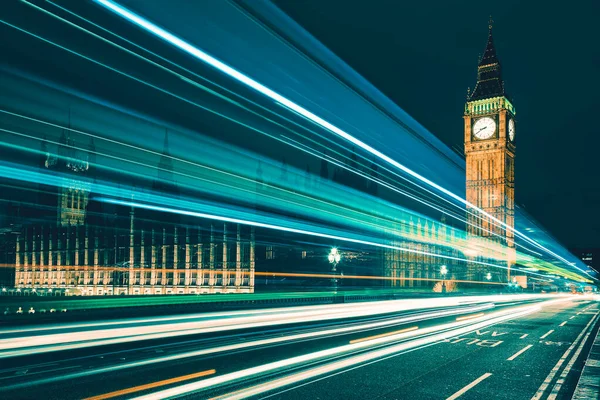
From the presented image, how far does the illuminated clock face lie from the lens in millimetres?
106588

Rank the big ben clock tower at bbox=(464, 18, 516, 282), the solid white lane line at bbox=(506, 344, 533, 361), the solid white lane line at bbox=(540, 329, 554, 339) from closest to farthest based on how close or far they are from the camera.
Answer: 1. the solid white lane line at bbox=(506, 344, 533, 361)
2. the solid white lane line at bbox=(540, 329, 554, 339)
3. the big ben clock tower at bbox=(464, 18, 516, 282)

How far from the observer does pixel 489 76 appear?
116m

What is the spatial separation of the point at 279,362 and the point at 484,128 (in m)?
107

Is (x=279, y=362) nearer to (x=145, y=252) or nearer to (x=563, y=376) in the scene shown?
(x=563, y=376)

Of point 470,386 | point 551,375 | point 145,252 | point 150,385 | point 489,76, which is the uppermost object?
point 489,76

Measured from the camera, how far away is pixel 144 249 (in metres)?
50.6

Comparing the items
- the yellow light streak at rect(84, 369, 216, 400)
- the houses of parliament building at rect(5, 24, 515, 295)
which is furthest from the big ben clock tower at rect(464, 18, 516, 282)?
the yellow light streak at rect(84, 369, 216, 400)

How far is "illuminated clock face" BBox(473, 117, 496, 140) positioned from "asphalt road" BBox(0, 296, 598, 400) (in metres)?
96.6

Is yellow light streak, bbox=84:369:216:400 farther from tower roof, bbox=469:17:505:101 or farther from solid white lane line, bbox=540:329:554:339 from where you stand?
tower roof, bbox=469:17:505:101

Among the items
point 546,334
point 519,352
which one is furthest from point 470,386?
point 546,334

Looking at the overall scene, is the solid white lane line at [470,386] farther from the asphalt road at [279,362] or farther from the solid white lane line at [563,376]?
the solid white lane line at [563,376]

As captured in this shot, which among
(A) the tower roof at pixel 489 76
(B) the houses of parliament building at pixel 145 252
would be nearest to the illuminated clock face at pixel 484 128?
(A) the tower roof at pixel 489 76

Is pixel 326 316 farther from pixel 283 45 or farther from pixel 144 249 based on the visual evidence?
pixel 144 249

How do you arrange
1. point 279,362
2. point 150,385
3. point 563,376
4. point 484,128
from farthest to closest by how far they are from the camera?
point 484,128 → point 279,362 → point 563,376 → point 150,385
